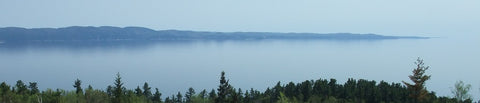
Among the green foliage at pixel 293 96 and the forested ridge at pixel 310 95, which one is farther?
the forested ridge at pixel 310 95

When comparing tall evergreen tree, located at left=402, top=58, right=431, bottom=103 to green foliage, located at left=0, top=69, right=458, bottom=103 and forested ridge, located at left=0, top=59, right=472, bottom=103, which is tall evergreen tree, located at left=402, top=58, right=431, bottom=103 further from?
green foliage, located at left=0, top=69, right=458, bottom=103

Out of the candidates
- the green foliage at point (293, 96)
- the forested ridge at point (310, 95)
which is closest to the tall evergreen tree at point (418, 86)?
the forested ridge at point (310, 95)

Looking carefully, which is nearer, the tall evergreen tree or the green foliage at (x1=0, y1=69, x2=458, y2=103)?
the green foliage at (x1=0, y1=69, x2=458, y2=103)

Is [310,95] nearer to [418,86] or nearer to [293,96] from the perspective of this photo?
[293,96]

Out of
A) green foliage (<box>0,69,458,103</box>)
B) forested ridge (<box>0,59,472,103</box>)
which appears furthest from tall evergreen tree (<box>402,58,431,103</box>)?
green foliage (<box>0,69,458,103</box>)

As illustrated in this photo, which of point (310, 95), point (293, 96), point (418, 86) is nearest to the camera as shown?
point (418, 86)

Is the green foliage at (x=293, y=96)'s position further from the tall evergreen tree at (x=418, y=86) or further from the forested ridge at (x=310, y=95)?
the tall evergreen tree at (x=418, y=86)

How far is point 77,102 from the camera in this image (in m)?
33.9

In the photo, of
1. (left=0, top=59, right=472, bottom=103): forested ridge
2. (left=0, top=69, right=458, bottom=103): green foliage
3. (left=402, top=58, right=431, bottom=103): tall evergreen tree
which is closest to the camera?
(left=0, top=69, right=458, bottom=103): green foliage

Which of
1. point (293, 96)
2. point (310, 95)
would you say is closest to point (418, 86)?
point (310, 95)

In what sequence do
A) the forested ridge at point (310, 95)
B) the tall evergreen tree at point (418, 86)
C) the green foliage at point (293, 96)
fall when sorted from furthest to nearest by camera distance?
the tall evergreen tree at point (418, 86), the forested ridge at point (310, 95), the green foliage at point (293, 96)

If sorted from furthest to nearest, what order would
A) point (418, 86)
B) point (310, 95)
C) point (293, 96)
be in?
point (310, 95)
point (293, 96)
point (418, 86)

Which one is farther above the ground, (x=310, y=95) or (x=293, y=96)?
(x=293, y=96)

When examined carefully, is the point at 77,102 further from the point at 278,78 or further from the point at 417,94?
the point at 278,78
